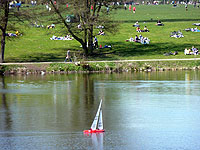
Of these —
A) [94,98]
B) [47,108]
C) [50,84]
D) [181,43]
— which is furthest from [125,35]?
[47,108]

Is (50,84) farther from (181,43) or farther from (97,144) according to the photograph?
(181,43)

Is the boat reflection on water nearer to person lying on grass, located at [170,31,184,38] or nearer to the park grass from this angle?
the park grass

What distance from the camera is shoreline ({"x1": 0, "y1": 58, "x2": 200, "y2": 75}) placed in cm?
5472

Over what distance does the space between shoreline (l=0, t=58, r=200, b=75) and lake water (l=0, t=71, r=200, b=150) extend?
4284mm

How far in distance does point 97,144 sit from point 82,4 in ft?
128

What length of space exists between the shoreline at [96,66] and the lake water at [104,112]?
428 centimetres

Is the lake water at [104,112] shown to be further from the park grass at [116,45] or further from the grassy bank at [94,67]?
the park grass at [116,45]

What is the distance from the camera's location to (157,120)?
28.3 meters

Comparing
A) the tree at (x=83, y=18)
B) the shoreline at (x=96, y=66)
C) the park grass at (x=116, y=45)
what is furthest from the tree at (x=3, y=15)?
the tree at (x=83, y=18)

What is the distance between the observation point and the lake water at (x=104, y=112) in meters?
23.7

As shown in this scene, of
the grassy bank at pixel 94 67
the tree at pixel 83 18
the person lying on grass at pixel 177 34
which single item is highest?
Answer: the tree at pixel 83 18

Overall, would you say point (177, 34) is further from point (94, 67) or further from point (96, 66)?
point (94, 67)

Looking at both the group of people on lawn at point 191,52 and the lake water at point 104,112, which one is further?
the group of people on lawn at point 191,52

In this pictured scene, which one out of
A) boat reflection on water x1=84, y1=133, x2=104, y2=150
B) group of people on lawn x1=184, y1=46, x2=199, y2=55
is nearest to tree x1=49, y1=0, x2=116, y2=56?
group of people on lawn x1=184, y1=46, x2=199, y2=55
